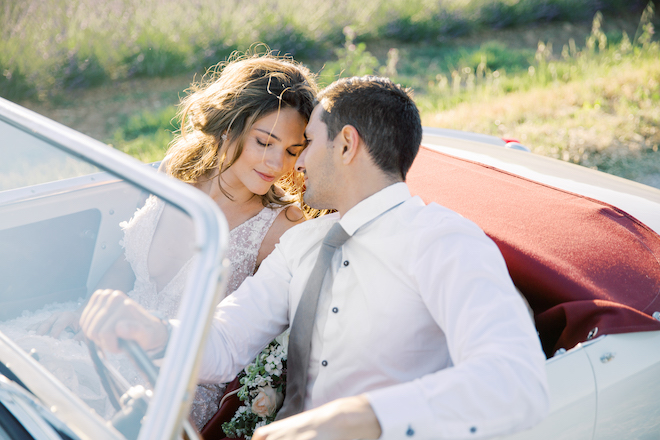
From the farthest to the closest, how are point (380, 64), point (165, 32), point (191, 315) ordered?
point (380, 64) → point (165, 32) → point (191, 315)

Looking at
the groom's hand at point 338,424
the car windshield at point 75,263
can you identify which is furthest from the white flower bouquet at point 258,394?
the groom's hand at point 338,424

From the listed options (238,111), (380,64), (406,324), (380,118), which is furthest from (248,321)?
(380,64)

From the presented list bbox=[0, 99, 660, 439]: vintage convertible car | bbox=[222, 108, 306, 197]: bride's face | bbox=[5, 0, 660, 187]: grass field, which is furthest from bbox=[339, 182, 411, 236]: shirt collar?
bbox=[5, 0, 660, 187]: grass field

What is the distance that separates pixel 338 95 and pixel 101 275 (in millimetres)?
952

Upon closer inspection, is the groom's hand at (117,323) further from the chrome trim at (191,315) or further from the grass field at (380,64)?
the grass field at (380,64)

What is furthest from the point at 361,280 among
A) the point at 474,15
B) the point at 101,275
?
the point at 474,15

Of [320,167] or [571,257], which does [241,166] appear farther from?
[571,257]

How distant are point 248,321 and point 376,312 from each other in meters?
0.45

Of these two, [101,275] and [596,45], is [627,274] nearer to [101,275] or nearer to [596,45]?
[101,275]

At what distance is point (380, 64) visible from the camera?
361 inches

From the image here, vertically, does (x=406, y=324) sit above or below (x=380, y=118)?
below

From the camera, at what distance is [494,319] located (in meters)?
1.19

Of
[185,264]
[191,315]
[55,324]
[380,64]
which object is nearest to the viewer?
[191,315]

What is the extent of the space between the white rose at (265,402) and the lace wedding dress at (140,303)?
0.35m
